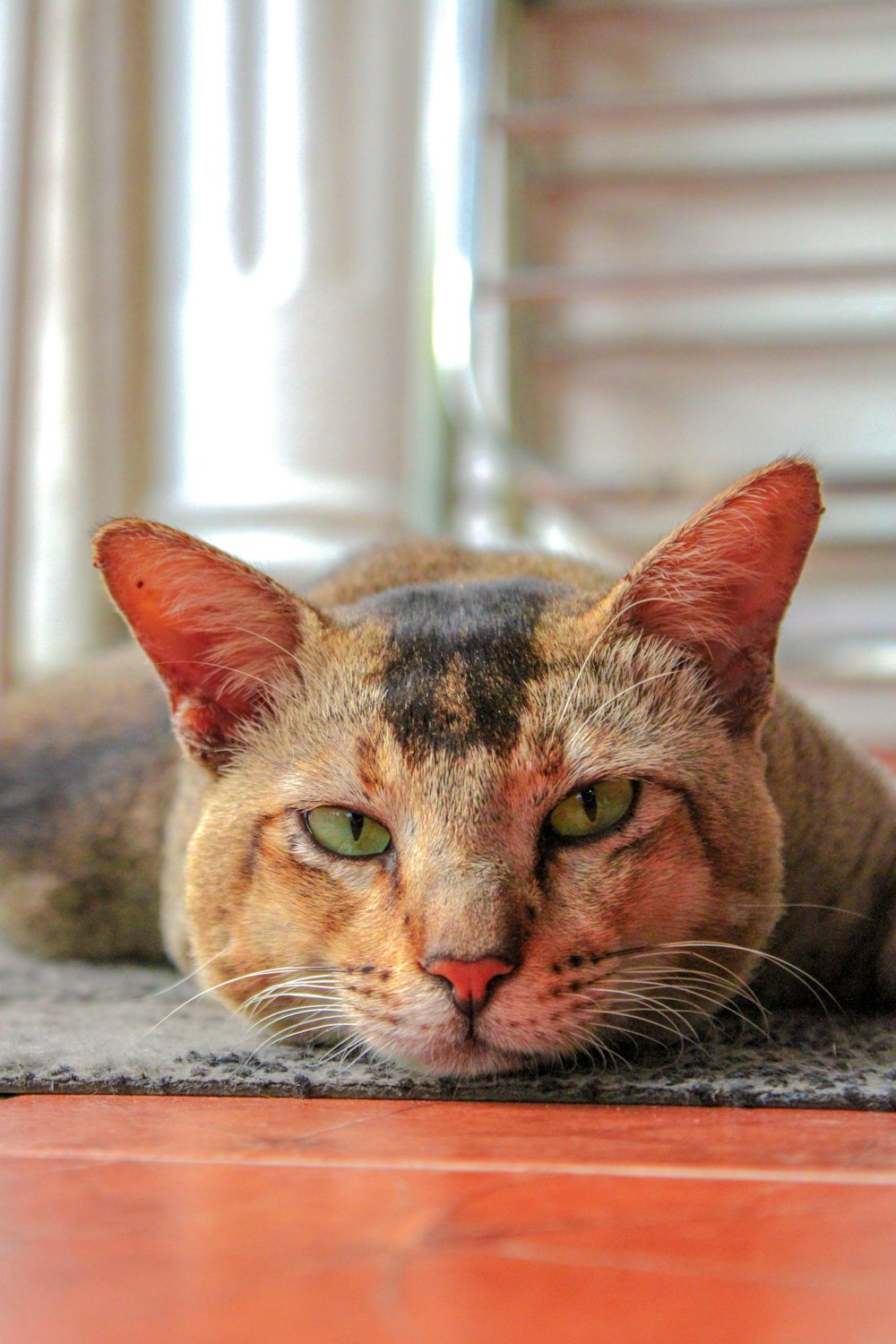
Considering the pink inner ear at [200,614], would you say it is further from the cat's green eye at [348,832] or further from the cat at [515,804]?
the cat's green eye at [348,832]

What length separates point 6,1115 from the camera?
89cm

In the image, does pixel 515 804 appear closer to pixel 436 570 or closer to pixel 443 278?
pixel 436 570

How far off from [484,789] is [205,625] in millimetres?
310

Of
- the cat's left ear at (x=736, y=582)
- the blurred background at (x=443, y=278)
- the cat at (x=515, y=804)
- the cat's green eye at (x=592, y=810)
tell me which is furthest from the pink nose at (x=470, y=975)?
the blurred background at (x=443, y=278)

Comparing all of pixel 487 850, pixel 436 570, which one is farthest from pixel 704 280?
pixel 487 850

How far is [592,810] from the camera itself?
976mm

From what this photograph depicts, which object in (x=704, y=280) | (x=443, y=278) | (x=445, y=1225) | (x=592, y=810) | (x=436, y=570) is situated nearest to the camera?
(x=445, y=1225)

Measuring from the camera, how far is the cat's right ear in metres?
1.06

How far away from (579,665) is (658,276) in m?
2.23

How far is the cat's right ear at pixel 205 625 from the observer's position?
1059 mm

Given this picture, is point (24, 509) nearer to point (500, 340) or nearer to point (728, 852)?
point (500, 340)

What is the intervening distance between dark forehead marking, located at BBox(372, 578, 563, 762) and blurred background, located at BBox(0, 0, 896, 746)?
5.95ft

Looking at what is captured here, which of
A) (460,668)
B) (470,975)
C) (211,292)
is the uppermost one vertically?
(211,292)

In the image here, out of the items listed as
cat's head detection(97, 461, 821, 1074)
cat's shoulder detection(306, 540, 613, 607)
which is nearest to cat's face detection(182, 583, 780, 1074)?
cat's head detection(97, 461, 821, 1074)
